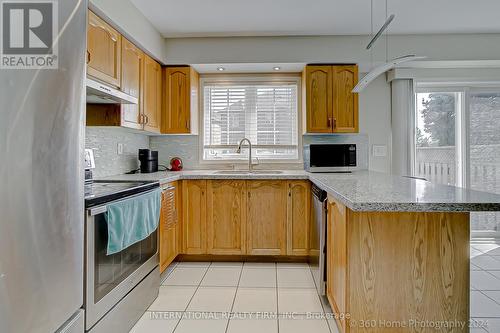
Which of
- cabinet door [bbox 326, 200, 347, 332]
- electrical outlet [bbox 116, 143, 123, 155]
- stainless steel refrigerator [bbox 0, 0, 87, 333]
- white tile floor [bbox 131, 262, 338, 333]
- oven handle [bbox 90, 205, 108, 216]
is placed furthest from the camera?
electrical outlet [bbox 116, 143, 123, 155]

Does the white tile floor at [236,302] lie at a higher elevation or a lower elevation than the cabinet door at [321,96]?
lower

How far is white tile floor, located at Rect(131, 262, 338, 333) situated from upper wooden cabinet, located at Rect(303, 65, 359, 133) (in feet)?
5.24

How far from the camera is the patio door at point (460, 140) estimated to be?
401 centimetres

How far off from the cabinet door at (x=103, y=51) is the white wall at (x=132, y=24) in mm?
62

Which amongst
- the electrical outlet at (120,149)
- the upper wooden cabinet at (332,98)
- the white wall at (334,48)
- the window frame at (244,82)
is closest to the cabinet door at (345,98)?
the upper wooden cabinet at (332,98)

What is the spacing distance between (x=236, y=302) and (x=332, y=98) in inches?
92.9

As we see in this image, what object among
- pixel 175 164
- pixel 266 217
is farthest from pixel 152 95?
pixel 266 217

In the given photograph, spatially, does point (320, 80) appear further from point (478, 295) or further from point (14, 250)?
point (14, 250)

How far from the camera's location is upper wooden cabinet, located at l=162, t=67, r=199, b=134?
141 inches

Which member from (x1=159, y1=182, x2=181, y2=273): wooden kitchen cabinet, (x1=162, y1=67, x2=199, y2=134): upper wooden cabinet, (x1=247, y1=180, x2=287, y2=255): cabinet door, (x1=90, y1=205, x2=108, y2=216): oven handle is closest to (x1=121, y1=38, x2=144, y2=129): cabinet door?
(x1=162, y1=67, x2=199, y2=134): upper wooden cabinet

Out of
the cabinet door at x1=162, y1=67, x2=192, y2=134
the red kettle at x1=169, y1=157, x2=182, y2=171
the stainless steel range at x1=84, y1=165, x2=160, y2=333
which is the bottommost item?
the stainless steel range at x1=84, y1=165, x2=160, y2=333

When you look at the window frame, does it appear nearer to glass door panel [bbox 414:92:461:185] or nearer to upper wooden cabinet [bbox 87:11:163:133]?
upper wooden cabinet [bbox 87:11:163:133]

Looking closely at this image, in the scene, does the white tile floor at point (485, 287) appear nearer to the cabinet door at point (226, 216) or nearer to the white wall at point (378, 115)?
the white wall at point (378, 115)

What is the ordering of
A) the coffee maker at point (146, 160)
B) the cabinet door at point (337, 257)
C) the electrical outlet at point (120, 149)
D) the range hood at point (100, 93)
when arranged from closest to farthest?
the cabinet door at point (337, 257)
the range hood at point (100, 93)
the electrical outlet at point (120, 149)
the coffee maker at point (146, 160)
